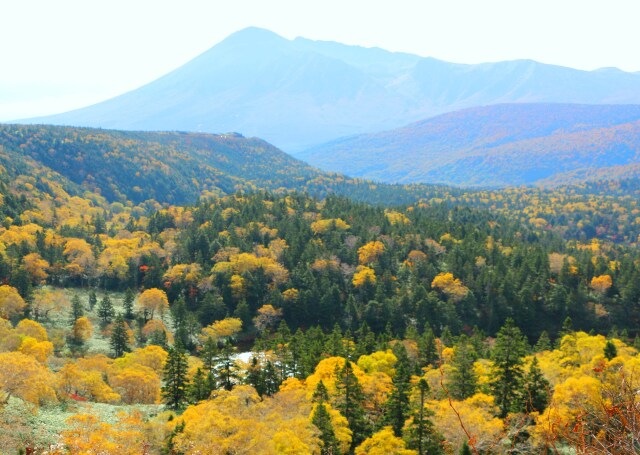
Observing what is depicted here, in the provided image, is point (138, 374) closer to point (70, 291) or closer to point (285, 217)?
point (70, 291)

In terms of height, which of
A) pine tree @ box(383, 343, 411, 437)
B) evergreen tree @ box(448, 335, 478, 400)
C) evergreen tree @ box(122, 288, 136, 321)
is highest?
pine tree @ box(383, 343, 411, 437)

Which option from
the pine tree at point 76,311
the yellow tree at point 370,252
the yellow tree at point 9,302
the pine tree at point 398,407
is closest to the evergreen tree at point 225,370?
the pine tree at point 398,407

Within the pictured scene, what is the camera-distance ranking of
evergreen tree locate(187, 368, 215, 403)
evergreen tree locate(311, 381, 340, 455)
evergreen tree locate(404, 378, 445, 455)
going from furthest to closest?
1. evergreen tree locate(187, 368, 215, 403)
2. evergreen tree locate(404, 378, 445, 455)
3. evergreen tree locate(311, 381, 340, 455)

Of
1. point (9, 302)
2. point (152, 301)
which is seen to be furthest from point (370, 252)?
point (9, 302)

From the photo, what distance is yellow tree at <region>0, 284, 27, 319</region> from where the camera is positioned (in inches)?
3344

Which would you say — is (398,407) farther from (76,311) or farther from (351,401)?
(76,311)

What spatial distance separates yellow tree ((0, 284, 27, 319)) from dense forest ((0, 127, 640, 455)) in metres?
0.31

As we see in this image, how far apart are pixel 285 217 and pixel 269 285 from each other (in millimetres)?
40533

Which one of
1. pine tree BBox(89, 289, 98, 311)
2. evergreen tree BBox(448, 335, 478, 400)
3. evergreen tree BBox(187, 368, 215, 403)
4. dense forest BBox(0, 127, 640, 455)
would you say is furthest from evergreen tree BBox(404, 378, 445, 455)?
pine tree BBox(89, 289, 98, 311)

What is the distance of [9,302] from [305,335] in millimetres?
49469

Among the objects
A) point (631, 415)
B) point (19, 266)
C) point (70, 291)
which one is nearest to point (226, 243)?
point (70, 291)

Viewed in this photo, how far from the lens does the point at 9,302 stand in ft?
280

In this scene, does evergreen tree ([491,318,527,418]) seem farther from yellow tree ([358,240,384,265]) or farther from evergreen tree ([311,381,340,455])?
yellow tree ([358,240,384,265])

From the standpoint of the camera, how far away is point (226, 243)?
13538 centimetres
